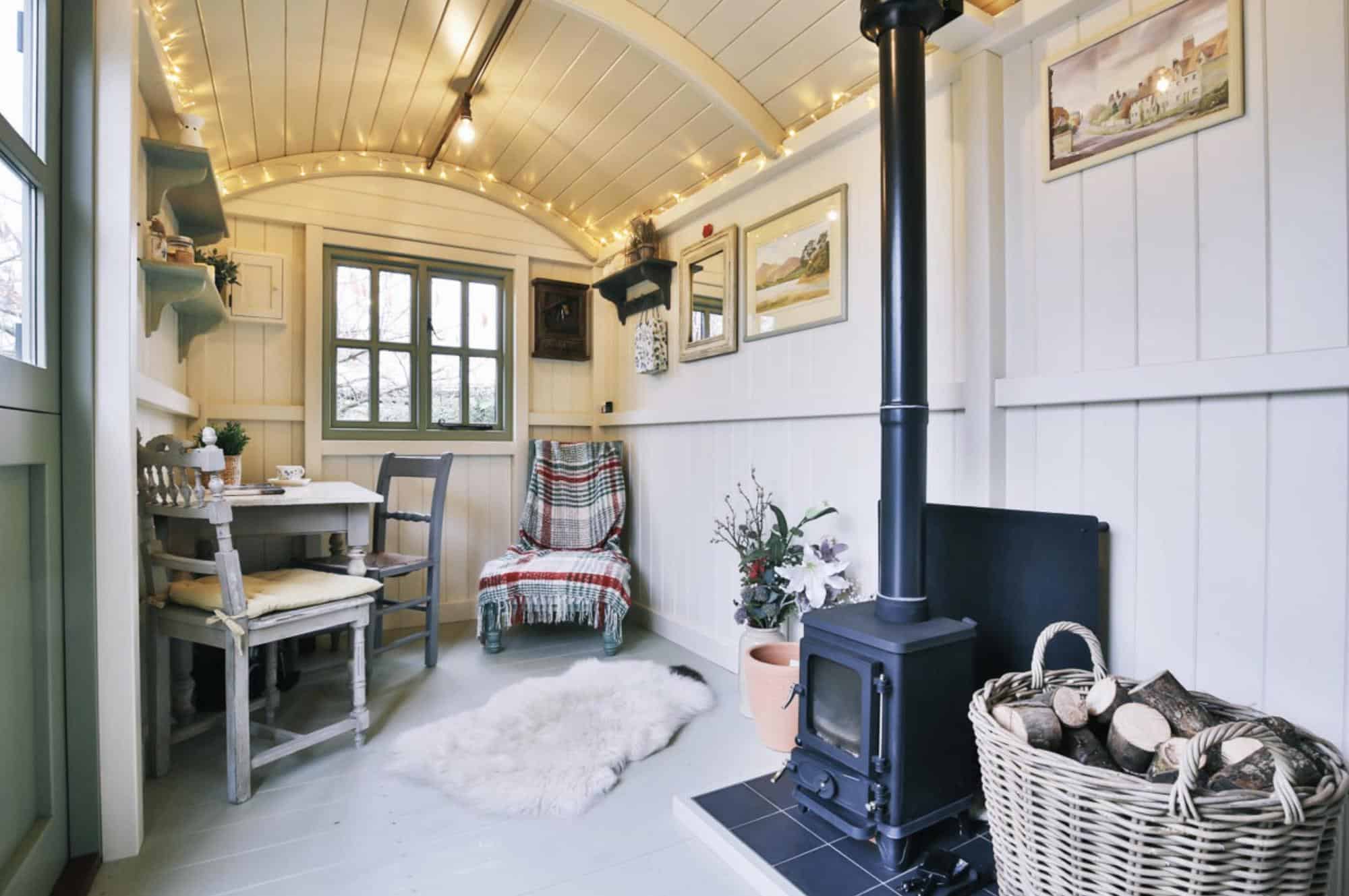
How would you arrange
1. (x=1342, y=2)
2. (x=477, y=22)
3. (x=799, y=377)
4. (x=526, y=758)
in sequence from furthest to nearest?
(x=799, y=377)
(x=477, y=22)
(x=526, y=758)
(x=1342, y=2)

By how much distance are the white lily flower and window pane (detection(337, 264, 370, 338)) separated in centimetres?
266

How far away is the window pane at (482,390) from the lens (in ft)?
12.6

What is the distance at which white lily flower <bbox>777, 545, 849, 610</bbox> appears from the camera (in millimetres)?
2195

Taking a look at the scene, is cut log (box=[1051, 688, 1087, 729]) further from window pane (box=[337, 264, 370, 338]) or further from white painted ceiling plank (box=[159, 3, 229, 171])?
window pane (box=[337, 264, 370, 338])

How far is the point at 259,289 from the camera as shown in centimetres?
326

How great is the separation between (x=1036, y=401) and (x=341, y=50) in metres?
2.76

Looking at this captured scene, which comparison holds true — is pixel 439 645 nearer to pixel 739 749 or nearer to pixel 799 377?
pixel 739 749

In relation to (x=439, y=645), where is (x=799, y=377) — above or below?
above

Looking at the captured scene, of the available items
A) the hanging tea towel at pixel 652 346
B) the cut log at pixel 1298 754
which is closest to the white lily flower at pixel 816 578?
the cut log at pixel 1298 754

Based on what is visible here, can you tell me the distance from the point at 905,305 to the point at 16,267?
194 cm

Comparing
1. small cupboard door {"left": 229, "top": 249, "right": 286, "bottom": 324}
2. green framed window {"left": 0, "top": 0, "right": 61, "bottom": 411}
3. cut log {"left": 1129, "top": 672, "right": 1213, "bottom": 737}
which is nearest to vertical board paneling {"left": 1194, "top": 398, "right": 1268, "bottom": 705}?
cut log {"left": 1129, "top": 672, "right": 1213, "bottom": 737}

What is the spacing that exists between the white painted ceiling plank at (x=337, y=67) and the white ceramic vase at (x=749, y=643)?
2.58 meters

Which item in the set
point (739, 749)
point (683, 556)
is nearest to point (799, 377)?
point (683, 556)

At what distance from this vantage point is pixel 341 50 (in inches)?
101
